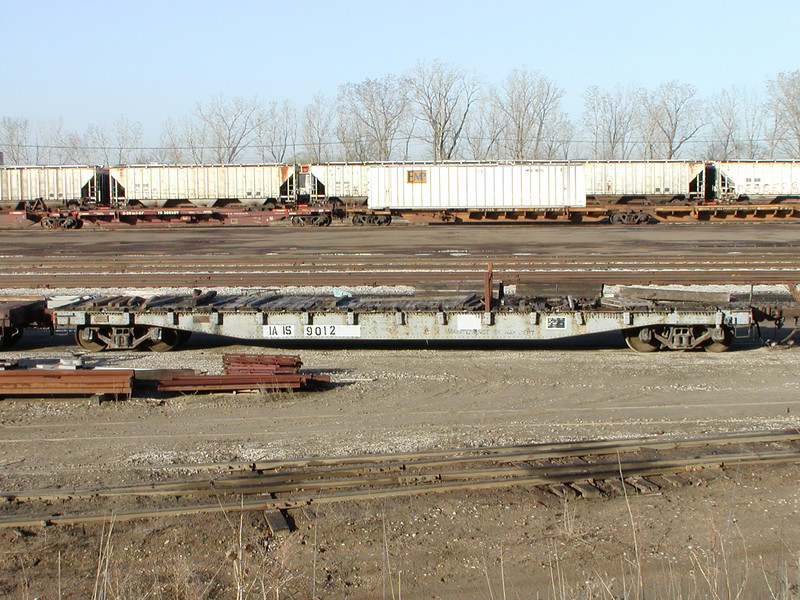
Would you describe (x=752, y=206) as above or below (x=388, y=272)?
above

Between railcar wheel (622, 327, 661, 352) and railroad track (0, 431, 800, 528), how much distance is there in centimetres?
443

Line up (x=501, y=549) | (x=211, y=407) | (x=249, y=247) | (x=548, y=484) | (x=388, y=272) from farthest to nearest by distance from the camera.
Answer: (x=249, y=247) < (x=388, y=272) < (x=211, y=407) < (x=548, y=484) < (x=501, y=549)

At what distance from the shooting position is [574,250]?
81.1 feet

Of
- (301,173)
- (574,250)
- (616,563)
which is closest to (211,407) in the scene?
(616,563)

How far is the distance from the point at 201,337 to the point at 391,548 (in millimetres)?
9445

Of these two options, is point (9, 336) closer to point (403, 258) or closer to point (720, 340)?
point (403, 258)

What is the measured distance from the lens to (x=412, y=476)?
22.9 feet

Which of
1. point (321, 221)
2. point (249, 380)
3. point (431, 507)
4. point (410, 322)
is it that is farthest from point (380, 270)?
point (321, 221)

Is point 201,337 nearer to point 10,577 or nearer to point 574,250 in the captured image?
point 10,577

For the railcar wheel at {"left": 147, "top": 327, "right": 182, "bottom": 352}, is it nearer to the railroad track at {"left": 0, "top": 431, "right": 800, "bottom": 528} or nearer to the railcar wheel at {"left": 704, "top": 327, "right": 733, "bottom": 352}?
the railroad track at {"left": 0, "top": 431, "right": 800, "bottom": 528}

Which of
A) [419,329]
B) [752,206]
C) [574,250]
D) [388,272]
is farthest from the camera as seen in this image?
[752,206]

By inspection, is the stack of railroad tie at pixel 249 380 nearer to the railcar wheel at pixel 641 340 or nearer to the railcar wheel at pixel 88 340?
the railcar wheel at pixel 88 340

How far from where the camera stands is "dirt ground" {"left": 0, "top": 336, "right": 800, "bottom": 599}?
523 cm

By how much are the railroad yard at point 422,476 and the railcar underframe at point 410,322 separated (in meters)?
0.35
